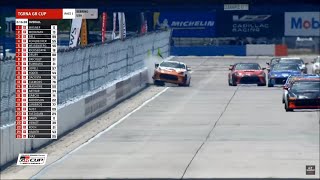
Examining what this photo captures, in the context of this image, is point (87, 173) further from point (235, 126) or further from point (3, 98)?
point (235, 126)

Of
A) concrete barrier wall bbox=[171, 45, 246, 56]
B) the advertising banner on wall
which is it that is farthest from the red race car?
concrete barrier wall bbox=[171, 45, 246, 56]

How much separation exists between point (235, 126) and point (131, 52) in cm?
2102

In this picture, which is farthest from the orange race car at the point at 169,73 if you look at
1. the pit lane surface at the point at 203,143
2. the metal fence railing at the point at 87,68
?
the pit lane surface at the point at 203,143

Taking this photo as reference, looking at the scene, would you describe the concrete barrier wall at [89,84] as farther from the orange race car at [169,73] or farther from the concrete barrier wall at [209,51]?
the concrete barrier wall at [209,51]

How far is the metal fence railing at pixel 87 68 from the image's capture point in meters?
32.6

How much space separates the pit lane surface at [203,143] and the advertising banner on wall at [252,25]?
3093 millimetres

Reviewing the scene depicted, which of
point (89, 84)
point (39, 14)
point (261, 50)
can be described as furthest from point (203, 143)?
point (261, 50)

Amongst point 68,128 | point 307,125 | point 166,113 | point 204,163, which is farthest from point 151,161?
point 166,113

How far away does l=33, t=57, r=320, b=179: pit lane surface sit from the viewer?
30062 millimetres

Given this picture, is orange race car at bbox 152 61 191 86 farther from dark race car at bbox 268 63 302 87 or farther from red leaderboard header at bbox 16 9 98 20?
red leaderboard header at bbox 16 9 98 20

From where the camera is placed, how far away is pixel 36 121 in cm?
2077

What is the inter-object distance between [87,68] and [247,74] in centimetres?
1578

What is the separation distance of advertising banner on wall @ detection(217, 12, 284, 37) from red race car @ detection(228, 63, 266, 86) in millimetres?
1823
